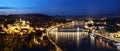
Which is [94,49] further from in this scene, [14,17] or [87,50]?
[14,17]

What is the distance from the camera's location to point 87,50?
16.6m

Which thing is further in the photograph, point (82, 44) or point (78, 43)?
point (78, 43)

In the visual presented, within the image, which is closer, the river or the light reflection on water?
the river

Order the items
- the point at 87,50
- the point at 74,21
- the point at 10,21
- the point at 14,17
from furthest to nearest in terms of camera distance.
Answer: the point at 74,21 < the point at 14,17 < the point at 10,21 < the point at 87,50

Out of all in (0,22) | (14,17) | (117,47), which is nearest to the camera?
(117,47)

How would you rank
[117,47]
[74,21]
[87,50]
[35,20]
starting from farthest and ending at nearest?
[74,21] → [35,20] → [117,47] → [87,50]

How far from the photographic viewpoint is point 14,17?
26422mm

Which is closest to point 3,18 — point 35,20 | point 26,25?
point 26,25

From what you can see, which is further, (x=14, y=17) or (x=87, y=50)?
(x=14, y=17)

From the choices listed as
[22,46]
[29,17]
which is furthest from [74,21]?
[22,46]

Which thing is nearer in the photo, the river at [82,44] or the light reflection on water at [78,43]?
the river at [82,44]

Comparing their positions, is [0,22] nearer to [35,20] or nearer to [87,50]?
[87,50]

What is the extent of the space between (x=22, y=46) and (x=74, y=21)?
30.8 meters

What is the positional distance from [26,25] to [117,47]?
9.00 meters
